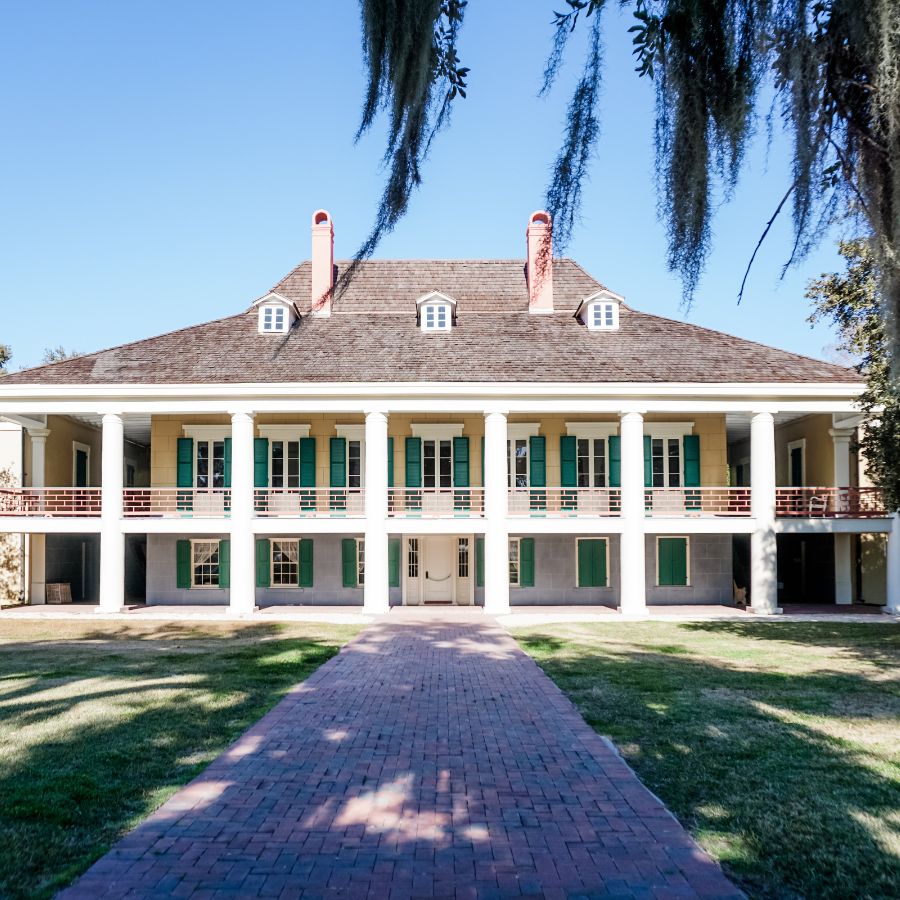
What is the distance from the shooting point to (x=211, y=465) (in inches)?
961

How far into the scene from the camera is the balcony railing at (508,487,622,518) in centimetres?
2358

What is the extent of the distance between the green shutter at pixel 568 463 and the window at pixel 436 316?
4974mm

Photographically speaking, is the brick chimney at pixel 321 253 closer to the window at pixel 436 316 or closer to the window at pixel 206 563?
Answer: the window at pixel 436 316

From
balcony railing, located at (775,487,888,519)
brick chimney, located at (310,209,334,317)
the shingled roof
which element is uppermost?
brick chimney, located at (310,209,334,317)

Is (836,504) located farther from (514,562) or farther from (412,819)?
(412,819)

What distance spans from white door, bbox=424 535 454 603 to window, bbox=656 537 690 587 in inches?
241

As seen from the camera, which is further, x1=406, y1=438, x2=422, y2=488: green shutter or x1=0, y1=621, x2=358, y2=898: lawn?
x1=406, y1=438, x2=422, y2=488: green shutter

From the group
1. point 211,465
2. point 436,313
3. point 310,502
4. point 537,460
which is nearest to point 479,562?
point 537,460

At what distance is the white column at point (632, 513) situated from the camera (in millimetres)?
21609

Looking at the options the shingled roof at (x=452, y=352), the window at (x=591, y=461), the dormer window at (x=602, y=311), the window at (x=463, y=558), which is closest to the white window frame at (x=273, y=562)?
the window at (x=463, y=558)

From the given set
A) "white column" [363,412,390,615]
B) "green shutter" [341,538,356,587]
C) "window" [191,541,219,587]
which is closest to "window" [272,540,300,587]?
"green shutter" [341,538,356,587]

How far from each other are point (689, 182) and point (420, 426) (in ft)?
70.3

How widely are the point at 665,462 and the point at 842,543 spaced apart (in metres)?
5.58

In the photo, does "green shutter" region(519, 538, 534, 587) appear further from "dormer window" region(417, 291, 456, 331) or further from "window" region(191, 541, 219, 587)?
"window" region(191, 541, 219, 587)
